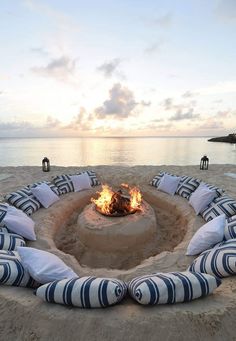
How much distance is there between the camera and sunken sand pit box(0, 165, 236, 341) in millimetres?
2645

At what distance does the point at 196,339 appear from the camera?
2.57m

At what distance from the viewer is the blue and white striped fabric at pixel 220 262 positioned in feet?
11.7

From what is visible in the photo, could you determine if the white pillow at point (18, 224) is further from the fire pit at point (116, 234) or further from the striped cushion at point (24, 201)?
the fire pit at point (116, 234)

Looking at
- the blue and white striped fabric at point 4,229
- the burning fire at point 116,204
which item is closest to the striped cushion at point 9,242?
the blue and white striped fabric at point 4,229

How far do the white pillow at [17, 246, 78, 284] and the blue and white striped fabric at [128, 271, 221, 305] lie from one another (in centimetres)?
118

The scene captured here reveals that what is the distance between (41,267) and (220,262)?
8.75 feet

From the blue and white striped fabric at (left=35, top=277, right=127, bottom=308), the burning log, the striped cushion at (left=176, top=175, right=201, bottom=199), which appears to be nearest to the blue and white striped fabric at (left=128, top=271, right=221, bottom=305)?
the blue and white striped fabric at (left=35, top=277, right=127, bottom=308)

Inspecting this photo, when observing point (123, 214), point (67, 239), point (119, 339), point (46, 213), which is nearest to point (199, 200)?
point (123, 214)

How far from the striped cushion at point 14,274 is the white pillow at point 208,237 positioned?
2.93 metres

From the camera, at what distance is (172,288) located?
9.61ft

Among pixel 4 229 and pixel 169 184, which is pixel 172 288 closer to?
pixel 4 229

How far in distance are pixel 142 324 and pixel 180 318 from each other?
1.44 ft

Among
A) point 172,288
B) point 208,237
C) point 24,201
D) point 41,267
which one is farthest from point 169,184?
point 41,267

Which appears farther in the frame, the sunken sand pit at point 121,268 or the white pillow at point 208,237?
the white pillow at point 208,237
